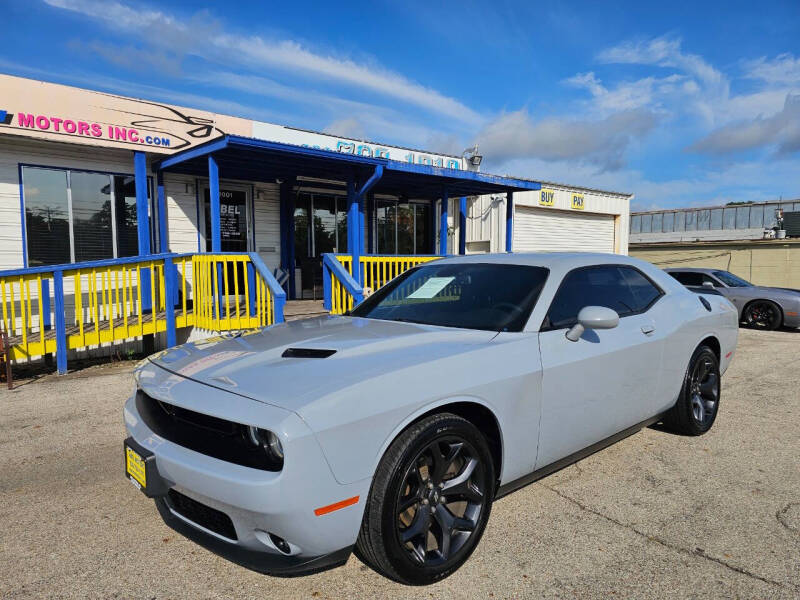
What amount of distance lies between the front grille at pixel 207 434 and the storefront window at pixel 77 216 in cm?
834

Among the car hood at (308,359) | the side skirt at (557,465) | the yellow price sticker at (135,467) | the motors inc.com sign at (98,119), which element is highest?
the motors inc.com sign at (98,119)

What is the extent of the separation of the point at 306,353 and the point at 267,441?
663 millimetres

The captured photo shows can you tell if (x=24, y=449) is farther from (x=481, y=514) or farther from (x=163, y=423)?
(x=481, y=514)

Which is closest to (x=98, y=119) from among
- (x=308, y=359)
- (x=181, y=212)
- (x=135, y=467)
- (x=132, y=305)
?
(x=181, y=212)

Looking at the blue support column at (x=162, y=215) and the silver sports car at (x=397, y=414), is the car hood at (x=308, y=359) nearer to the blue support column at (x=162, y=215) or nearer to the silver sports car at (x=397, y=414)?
the silver sports car at (x=397, y=414)

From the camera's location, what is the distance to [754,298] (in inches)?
472

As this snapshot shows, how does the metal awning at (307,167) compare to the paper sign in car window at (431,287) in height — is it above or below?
above

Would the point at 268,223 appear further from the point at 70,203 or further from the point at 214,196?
the point at 70,203

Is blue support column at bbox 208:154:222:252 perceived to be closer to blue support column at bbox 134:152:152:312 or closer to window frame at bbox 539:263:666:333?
blue support column at bbox 134:152:152:312

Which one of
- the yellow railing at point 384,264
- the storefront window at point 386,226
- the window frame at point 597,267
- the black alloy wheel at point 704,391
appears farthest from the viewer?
the storefront window at point 386,226

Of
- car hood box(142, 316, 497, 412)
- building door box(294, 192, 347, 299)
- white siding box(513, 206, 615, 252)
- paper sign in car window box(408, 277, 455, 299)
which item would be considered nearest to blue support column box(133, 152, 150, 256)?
building door box(294, 192, 347, 299)

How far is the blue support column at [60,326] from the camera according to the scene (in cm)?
671

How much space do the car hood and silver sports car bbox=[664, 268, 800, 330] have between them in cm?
1009

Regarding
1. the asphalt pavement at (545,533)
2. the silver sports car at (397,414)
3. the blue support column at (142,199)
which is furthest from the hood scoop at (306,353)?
the blue support column at (142,199)
